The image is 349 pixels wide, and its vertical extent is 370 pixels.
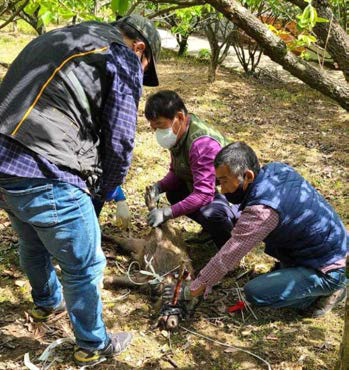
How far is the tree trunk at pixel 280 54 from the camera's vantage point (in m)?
2.12

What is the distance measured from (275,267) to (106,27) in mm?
2271

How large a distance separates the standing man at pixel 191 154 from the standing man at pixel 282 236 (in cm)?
42

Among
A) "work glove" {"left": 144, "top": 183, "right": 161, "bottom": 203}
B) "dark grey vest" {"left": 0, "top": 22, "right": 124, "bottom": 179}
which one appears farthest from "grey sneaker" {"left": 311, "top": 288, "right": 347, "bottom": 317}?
"dark grey vest" {"left": 0, "top": 22, "right": 124, "bottom": 179}

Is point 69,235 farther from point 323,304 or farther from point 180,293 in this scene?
point 323,304

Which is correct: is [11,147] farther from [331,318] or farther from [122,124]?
[331,318]

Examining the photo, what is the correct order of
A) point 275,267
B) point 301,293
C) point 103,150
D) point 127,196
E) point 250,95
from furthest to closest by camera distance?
1. point 250,95
2. point 127,196
3. point 275,267
4. point 301,293
5. point 103,150

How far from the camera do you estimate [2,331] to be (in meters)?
2.92

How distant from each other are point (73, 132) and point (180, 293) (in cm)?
150

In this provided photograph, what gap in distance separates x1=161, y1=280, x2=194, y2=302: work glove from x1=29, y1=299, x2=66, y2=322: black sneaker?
0.71 metres

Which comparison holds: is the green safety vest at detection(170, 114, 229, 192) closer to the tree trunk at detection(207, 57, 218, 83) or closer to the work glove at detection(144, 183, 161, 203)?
the work glove at detection(144, 183, 161, 203)

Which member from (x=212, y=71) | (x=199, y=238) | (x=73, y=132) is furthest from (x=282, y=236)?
(x=212, y=71)

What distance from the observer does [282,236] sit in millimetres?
2934

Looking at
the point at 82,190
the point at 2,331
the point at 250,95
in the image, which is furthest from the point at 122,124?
the point at 250,95

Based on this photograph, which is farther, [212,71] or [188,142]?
[212,71]
